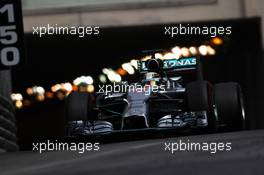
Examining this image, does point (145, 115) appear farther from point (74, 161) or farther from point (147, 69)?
point (74, 161)

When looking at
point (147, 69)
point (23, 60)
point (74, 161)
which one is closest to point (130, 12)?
point (147, 69)

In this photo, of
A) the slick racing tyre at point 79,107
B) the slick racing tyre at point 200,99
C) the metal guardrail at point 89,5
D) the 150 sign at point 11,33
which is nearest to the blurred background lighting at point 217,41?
the metal guardrail at point 89,5

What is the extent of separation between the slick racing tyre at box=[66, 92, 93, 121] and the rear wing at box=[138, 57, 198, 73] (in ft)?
2.33

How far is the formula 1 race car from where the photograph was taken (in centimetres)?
801

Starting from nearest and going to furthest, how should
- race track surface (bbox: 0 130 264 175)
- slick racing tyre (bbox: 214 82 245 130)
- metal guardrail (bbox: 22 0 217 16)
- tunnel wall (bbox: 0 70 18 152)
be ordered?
race track surface (bbox: 0 130 264 175) → slick racing tyre (bbox: 214 82 245 130) → tunnel wall (bbox: 0 70 18 152) → metal guardrail (bbox: 22 0 217 16)

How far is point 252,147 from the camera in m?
1.97

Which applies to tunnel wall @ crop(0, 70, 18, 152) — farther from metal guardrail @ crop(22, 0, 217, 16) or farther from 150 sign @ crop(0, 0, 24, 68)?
metal guardrail @ crop(22, 0, 217, 16)

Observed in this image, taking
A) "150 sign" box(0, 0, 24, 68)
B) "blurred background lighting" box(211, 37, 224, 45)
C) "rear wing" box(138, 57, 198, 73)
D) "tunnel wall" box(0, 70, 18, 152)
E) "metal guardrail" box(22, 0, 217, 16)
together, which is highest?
"metal guardrail" box(22, 0, 217, 16)

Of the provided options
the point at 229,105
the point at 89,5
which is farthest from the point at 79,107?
the point at 89,5

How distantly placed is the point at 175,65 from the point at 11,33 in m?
2.42

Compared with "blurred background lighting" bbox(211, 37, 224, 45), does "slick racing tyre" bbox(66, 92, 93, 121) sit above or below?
below

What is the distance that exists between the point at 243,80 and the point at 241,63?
0.52m

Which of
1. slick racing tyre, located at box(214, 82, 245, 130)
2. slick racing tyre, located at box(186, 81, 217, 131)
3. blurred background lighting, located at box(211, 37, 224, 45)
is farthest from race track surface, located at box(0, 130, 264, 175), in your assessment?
blurred background lighting, located at box(211, 37, 224, 45)

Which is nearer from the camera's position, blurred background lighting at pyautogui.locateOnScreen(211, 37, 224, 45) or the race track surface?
the race track surface
